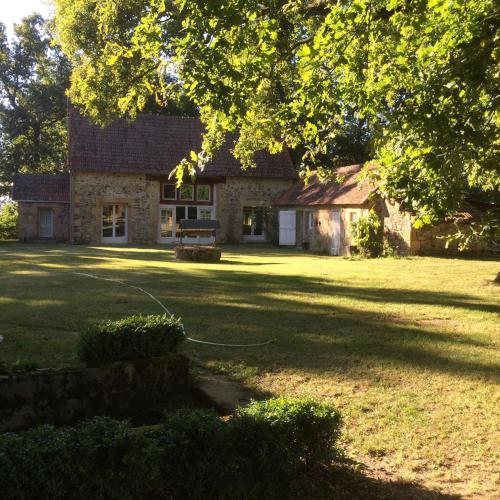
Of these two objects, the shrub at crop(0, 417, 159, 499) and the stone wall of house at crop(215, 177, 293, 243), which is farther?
the stone wall of house at crop(215, 177, 293, 243)

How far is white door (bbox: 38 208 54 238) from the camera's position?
1265 inches

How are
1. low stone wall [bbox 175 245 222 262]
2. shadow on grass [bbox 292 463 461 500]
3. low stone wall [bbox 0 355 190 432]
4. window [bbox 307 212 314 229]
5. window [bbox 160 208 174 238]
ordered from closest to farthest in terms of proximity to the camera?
shadow on grass [bbox 292 463 461 500] < low stone wall [bbox 0 355 190 432] < low stone wall [bbox 175 245 222 262] < window [bbox 307 212 314 229] < window [bbox 160 208 174 238]

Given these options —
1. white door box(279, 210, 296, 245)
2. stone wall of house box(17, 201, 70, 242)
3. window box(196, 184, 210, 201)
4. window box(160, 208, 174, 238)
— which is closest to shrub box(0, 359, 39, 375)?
white door box(279, 210, 296, 245)

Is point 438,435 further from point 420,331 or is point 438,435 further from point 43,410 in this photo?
point 420,331

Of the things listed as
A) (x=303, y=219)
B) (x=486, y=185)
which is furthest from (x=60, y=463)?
(x=303, y=219)

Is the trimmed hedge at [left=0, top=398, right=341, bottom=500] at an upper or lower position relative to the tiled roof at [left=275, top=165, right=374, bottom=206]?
lower

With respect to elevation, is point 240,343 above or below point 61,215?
below

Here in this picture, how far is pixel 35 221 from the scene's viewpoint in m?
31.7

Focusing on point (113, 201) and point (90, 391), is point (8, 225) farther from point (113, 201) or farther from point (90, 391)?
point (90, 391)

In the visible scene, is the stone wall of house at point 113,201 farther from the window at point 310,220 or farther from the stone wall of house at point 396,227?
the stone wall of house at point 396,227

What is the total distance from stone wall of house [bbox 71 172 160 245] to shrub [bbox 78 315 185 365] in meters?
25.8

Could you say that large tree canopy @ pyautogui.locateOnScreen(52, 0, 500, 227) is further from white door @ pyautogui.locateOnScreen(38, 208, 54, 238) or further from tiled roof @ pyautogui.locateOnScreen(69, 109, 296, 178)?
white door @ pyautogui.locateOnScreen(38, 208, 54, 238)

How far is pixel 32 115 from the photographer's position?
1622 inches

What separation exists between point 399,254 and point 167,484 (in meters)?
20.0
